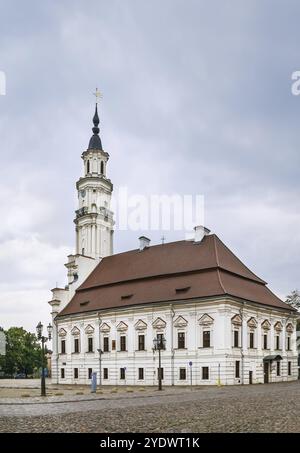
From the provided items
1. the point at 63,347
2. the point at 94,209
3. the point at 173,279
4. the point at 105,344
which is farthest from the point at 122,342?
the point at 94,209

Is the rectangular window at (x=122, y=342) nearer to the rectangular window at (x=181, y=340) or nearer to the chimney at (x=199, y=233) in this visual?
the rectangular window at (x=181, y=340)

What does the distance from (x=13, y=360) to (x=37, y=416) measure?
8488 centimetres

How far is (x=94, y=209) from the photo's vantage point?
71.9 meters

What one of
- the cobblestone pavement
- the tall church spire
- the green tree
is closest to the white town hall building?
the tall church spire

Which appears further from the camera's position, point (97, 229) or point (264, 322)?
point (97, 229)

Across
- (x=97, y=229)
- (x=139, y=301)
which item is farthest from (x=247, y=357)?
(x=97, y=229)

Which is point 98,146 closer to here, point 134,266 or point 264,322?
point 134,266

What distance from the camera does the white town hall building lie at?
4759 cm

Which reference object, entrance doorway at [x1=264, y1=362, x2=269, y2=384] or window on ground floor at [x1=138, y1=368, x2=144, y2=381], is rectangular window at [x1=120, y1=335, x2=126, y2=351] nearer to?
window on ground floor at [x1=138, y1=368, x2=144, y2=381]

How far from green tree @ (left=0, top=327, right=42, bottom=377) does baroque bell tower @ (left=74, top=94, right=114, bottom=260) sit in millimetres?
34945

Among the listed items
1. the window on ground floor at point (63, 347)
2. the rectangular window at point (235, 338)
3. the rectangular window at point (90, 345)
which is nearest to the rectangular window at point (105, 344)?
the rectangular window at point (90, 345)

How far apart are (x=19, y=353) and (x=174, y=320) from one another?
55.6 meters

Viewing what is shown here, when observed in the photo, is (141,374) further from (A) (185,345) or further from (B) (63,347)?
(B) (63,347)

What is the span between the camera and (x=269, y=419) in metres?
15.3
